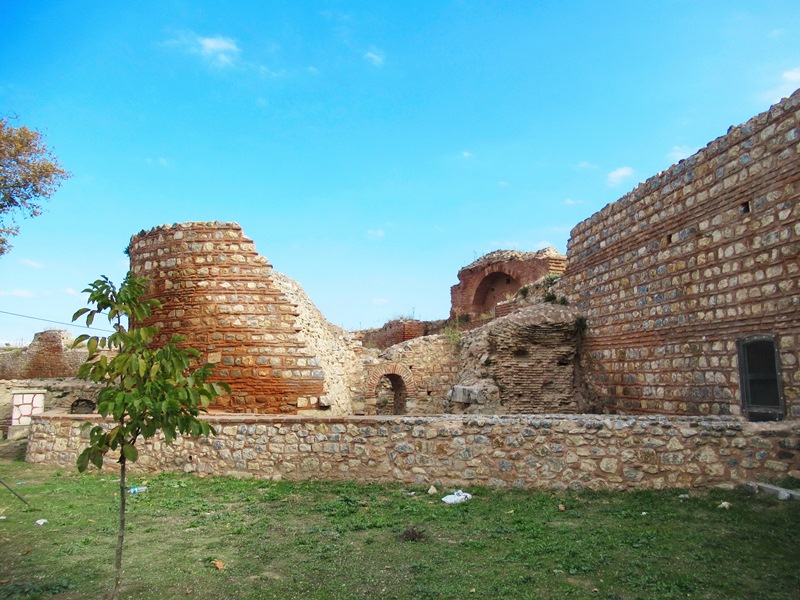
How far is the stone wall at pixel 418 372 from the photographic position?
15.5 m

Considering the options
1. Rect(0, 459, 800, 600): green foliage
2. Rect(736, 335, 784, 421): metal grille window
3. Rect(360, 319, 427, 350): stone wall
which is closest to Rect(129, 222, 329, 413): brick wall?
Rect(0, 459, 800, 600): green foliage

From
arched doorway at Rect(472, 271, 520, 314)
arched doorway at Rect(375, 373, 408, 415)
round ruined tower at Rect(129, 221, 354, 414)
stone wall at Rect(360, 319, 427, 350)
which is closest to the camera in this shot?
round ruined tower at Rect(129, 221, 354, 414)

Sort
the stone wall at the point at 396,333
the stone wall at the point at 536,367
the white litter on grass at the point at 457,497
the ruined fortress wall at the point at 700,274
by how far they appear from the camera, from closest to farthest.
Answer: the white litter on grass at the point at 457,497
the ruined fortress wall at the point at 700,274
the stone wall at the point at 536,367
the stone wall at the point at 396,333

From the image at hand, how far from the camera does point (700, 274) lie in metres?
8.65

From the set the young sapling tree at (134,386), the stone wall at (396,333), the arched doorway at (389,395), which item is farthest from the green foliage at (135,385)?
the stone wall at (396,333)

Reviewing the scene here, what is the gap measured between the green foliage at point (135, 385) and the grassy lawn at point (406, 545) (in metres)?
1.34

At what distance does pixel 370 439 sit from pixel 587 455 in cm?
266

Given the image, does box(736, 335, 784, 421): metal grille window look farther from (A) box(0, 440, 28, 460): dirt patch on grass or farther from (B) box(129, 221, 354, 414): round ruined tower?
(A) box(0, 440, 28, 460): dirt patch on grass

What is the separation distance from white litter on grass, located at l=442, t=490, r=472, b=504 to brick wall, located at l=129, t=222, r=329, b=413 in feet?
12.6

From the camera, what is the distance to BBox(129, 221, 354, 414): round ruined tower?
954 cm

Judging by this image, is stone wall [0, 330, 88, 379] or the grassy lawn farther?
stone wall [0, 330, 88, 379]

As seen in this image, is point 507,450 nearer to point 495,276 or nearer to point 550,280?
point 550,280

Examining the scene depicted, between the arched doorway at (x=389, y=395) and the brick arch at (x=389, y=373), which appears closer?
the brick arch at (x=389, y=373)

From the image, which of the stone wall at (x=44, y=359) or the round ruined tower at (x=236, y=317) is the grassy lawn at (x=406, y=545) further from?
the stone wall at (x=44, y=359)
